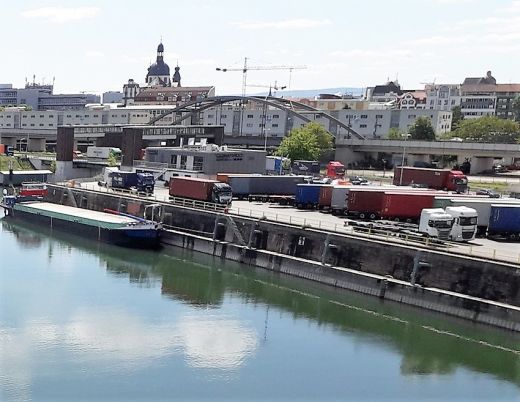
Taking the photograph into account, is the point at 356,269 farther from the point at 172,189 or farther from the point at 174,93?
the point at 174,93

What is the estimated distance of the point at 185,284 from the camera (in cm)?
2959

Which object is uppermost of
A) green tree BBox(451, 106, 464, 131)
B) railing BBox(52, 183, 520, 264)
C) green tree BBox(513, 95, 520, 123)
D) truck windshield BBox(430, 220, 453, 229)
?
green tree BBox(513, 95, 520, 123)

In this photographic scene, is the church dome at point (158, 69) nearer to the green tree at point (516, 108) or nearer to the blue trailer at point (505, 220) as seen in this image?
the green tree at point (516, 108)

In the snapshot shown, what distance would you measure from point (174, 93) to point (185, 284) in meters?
106

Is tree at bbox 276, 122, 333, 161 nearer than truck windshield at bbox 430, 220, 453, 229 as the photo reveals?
No

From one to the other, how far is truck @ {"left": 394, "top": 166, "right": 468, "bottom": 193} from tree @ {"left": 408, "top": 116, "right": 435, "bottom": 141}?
31.5 meters

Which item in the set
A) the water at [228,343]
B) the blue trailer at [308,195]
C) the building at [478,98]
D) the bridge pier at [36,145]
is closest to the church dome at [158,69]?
the building at [478,98]

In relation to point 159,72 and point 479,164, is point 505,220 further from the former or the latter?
point 159,72

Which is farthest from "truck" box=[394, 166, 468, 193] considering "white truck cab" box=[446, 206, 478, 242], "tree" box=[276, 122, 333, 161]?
"tree" box=[276, 122, 333, 161]

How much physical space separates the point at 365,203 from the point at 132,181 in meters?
17.7

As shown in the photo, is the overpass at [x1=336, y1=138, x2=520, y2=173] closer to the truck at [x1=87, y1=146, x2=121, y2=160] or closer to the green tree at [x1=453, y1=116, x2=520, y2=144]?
the green tree at [x1=453, y1=116, x2=520, y2=144]

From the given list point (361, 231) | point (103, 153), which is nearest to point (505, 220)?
point (361, 231)

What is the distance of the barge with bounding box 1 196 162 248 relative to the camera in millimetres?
35125

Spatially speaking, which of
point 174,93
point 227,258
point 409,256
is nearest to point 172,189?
point 227,258
